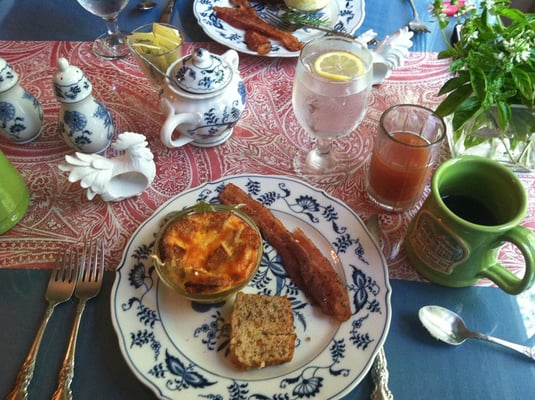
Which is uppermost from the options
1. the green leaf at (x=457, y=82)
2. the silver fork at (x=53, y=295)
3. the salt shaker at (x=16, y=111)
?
the green leaf at (x=457, y=82)

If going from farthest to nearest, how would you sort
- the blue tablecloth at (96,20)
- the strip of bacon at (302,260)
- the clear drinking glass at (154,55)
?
the blue tablecloth at (96,20)
the clear drinking glass at (154,55)
the strip of bacon at (302,260)

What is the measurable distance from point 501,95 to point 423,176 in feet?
0.72

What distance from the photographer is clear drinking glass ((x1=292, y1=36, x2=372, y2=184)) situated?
979 millimetres

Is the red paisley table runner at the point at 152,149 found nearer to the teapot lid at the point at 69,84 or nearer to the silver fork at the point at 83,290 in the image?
the silver fork at the point at 83,290

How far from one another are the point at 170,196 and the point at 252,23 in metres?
0.66

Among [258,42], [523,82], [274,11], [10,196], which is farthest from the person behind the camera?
[274,11]

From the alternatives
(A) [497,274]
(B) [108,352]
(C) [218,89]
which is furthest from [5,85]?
(A) [497,274]

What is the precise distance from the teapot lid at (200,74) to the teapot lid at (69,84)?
21 centimetres

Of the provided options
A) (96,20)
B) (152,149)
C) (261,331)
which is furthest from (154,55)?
(261,331)

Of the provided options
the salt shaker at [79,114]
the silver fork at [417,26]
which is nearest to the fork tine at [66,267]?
the salt shaker at [79,114]

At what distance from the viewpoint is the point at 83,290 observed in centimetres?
91

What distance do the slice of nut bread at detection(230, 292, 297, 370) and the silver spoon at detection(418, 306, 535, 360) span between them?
10.3 inches

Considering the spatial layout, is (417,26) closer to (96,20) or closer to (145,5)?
(145,5)

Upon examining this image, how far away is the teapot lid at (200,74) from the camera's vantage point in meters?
1.03
